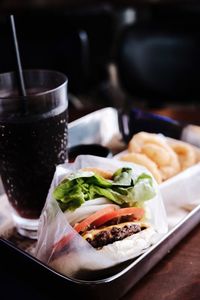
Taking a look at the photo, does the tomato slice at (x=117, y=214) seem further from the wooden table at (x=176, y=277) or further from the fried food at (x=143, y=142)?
the fried food at (x=143, y=142)

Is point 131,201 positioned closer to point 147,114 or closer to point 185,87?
point 147,114

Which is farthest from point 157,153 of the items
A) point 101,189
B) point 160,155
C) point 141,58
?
point 141,58

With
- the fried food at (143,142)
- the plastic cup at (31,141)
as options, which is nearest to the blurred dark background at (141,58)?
the fried food at (143,142)

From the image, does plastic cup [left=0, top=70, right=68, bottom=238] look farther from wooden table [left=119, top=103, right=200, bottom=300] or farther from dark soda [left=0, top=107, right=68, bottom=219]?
wooden table [left=119, top=103, right=200, bottom=300]

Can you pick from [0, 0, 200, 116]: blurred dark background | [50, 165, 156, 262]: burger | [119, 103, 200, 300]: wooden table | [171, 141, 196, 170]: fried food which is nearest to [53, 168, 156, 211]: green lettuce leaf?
[50, 165, 156, 262]: burger

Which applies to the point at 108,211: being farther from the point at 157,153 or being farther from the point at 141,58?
the point at 141,58

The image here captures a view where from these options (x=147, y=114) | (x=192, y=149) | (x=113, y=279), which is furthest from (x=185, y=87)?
(x=113, y=279)
